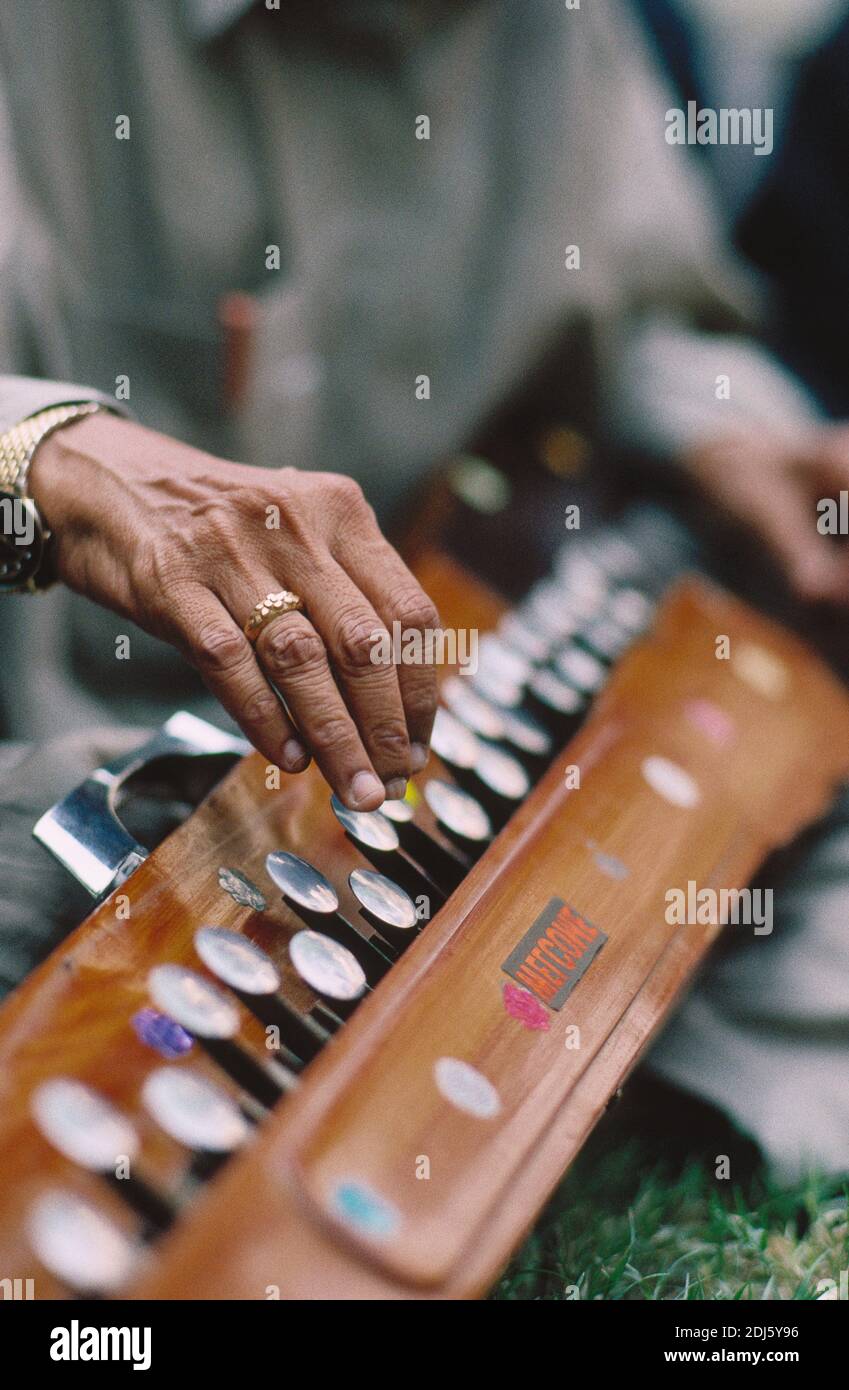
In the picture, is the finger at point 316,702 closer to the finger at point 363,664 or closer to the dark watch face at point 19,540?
the finger at point 363,664

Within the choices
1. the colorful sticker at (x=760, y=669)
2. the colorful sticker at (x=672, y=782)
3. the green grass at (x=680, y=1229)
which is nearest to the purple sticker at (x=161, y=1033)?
the green grass at (x=680, y=1229)

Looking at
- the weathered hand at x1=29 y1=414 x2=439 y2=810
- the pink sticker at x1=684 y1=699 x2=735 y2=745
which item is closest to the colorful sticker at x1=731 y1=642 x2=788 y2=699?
the pink sticker at x1=684 y1=699 x2=735 y2=745

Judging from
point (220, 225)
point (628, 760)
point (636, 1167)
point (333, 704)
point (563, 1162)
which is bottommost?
point (636, 1167)

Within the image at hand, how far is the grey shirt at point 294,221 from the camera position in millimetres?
1126

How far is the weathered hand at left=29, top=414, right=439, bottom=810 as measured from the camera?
0.68 meters

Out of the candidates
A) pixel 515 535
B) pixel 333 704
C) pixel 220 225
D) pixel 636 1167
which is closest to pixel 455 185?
pixel 220 225

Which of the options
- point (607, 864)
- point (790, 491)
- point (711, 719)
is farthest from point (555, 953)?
Result: point (790, 491)

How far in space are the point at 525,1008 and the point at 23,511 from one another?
50cm

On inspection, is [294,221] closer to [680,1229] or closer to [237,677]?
[237,677]

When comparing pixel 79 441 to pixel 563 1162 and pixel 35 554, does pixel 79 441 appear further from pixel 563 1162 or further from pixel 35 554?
pixel 563 1162

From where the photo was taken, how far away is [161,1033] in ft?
1.93

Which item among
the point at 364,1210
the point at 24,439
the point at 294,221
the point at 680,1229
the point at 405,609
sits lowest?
the point at 680,1229

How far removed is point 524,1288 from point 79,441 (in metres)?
0.68

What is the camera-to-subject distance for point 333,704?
680mm
